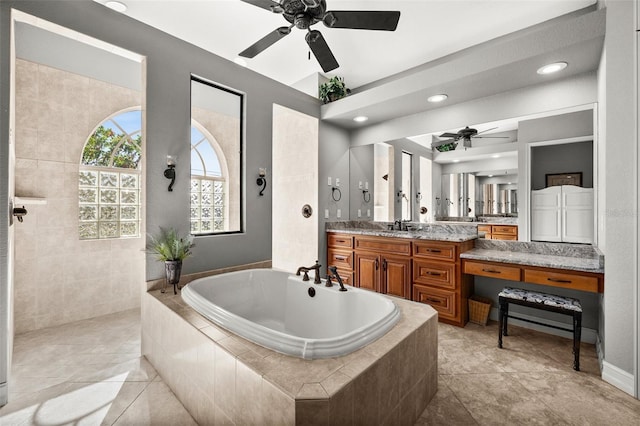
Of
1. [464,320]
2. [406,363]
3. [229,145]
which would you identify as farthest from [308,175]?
[406,363]

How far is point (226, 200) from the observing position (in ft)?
16.2

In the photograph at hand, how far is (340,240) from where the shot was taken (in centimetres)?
375

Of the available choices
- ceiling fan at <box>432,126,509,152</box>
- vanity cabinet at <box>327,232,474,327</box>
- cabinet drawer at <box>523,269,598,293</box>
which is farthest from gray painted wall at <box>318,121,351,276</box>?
cabinet drawer at <box>523,269,598,293</box>

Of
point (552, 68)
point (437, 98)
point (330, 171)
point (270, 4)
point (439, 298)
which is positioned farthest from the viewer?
point (330, 171)

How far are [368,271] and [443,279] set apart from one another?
0.90 meters

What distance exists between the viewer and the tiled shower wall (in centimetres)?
269

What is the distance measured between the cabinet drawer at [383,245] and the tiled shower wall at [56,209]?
2918mm

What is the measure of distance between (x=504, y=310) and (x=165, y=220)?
2979 millimetres

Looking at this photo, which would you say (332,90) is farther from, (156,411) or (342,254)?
(156,411)

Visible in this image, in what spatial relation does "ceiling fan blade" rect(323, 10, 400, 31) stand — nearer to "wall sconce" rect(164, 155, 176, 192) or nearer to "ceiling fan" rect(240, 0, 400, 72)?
"ceiling fan" rect(240, 0, 400, 72)

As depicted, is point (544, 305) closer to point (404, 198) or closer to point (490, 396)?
point (490, 396)

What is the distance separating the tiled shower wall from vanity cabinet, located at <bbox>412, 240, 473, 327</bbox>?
3.45m

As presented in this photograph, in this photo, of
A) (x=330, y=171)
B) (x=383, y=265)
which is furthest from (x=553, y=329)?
(x=330, y=171)

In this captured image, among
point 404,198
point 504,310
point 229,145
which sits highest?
point 229,145
